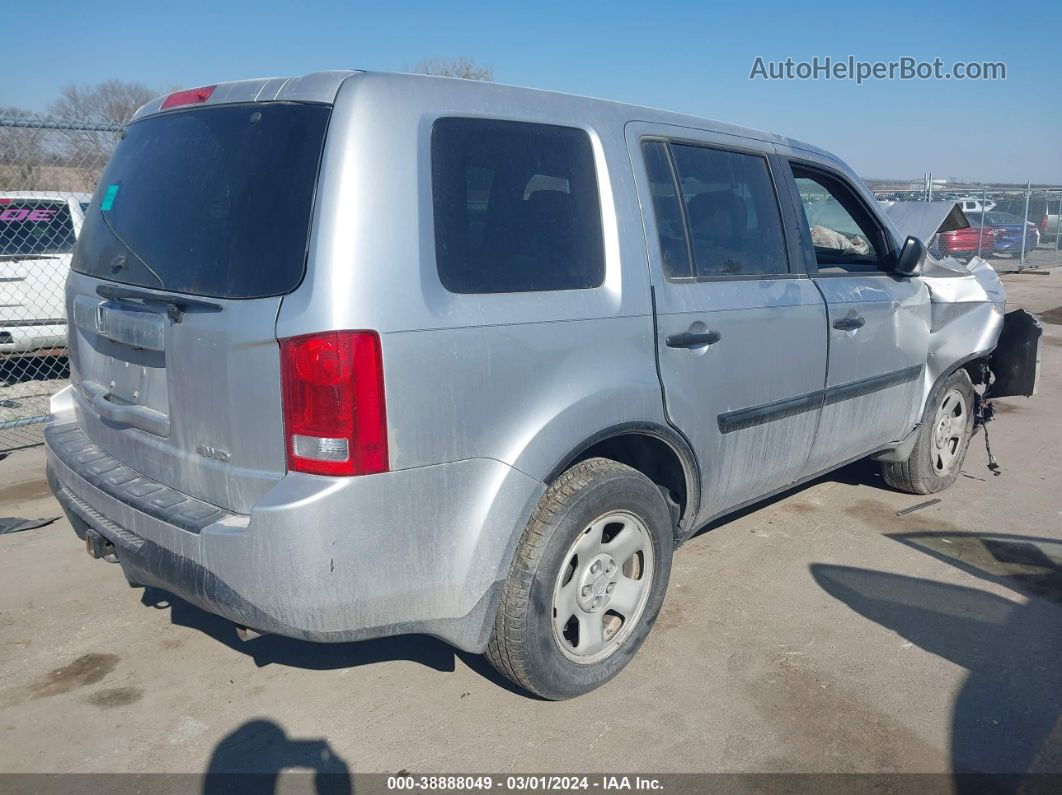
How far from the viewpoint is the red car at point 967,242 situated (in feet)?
58.1

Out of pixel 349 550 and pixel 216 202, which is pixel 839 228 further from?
pixel 349 550

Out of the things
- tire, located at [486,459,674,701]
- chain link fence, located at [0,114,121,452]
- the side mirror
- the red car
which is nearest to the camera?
tire, located at [486,459,674,701]

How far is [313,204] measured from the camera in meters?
2.35

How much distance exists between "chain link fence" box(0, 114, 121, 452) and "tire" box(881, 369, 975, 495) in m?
6.11

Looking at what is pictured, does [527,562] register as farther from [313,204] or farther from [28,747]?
[28,747]

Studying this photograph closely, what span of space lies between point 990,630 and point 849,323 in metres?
1.45

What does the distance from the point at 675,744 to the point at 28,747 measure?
210 cm

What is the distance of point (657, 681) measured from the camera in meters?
3.21

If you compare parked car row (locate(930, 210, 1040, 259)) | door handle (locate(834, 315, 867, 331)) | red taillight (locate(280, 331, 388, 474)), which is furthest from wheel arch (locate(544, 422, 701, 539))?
parked car row (locate(930, 210, 1040, 259))

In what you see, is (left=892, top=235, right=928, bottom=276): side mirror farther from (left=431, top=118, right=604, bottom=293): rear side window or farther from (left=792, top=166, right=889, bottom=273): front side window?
(left=431, top=118, right=604, bottom=293): rear side window

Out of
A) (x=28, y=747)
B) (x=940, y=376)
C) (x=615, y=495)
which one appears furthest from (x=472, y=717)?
(x=940, y=376)

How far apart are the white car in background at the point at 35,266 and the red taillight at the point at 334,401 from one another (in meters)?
6.22

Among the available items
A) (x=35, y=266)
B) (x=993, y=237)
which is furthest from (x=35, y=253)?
(x=993, y=237)

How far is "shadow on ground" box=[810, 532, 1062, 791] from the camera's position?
9.29 ft
